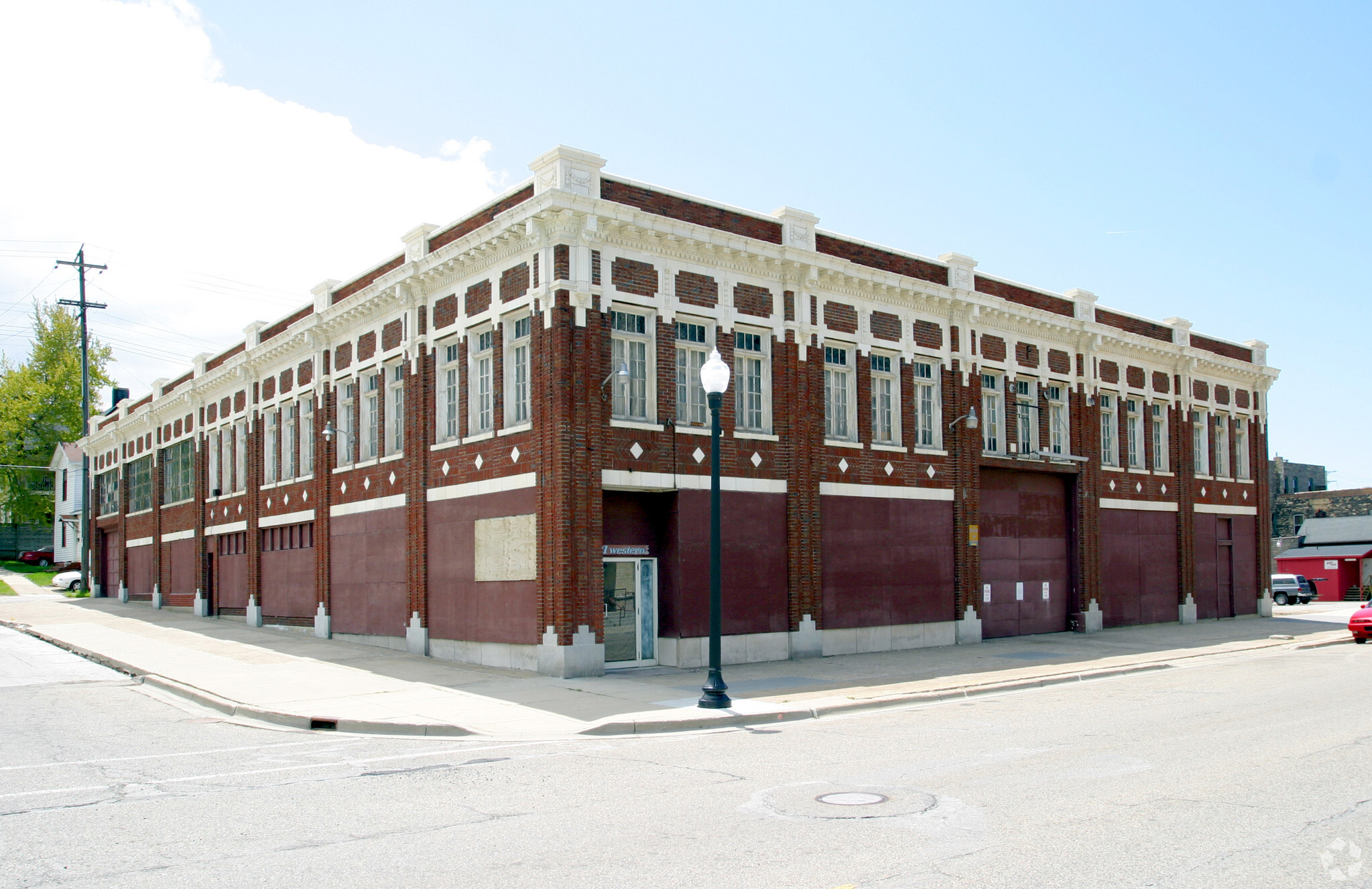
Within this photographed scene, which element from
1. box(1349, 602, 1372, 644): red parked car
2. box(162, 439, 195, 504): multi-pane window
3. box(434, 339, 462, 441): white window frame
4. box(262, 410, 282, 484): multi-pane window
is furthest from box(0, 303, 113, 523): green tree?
box(1349, 602, 1372, 644): red parked car

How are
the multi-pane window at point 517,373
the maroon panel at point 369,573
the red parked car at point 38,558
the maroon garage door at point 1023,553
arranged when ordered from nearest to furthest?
the multi-pane window at point 517,373 → the maroon panel at point 369,573 → the maroon garage door at point 1023,553 → the red parked car at point 38,558

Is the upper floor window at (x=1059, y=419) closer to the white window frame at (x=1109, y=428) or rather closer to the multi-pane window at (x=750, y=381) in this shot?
the white window frame at (x=1109, y=428)

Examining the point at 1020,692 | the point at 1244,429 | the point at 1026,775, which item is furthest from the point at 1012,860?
the point at 1244,429

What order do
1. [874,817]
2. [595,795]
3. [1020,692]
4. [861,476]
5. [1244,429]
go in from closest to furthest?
1. [874,817]
2. [595,795]
3. [1020,692]
4. [861,476]
5. [1244,429]

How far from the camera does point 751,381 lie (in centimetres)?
2169

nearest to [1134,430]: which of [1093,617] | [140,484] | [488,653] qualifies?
[1093,617]

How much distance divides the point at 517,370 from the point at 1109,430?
1886 cm

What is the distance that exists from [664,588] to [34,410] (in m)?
61.3

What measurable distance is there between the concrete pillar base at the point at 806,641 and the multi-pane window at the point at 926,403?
580cm

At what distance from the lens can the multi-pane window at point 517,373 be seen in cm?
1988

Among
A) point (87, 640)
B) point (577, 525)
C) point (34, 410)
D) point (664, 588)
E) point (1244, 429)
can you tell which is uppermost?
point (34, 410)

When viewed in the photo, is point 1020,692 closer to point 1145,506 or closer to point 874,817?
point 874,817

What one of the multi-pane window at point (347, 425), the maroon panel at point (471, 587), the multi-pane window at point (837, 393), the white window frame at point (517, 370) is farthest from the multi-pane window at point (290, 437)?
the multi-pane window at point (837, 393)

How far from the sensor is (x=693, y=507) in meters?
20.0
